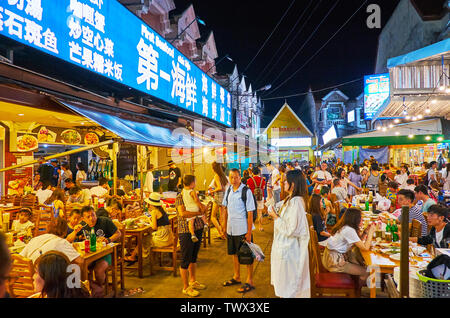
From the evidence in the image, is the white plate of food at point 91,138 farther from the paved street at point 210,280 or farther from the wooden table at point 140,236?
the paved street at point 210,280

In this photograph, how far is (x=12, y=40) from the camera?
579 cm

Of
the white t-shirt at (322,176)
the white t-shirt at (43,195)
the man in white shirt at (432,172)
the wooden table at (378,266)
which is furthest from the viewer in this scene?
the white t-shirt at (322,176)

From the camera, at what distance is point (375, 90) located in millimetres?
21016

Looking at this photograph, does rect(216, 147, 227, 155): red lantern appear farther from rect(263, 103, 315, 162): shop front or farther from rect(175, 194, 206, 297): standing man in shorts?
rect(263, 103, 315, 162): shop front

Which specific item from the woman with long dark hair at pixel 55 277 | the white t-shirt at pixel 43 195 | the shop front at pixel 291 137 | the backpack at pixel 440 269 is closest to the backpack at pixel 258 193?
the white t-shirt at pixel 43 195

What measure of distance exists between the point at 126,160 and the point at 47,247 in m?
11.3

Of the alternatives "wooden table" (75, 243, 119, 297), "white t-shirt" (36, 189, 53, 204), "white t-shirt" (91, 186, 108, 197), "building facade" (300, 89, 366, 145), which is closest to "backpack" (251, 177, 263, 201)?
"white t-shirt" (91, 186, 108, 197)

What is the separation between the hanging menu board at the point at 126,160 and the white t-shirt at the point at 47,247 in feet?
35.5

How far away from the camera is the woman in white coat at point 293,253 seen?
3.74m

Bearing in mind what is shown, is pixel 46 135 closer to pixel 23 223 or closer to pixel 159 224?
pixel 23 223

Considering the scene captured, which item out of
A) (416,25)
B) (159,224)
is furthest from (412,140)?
(159,224)

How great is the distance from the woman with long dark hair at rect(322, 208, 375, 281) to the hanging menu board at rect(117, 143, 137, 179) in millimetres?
12204

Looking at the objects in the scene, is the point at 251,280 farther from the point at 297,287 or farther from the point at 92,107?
the point at 92,107
